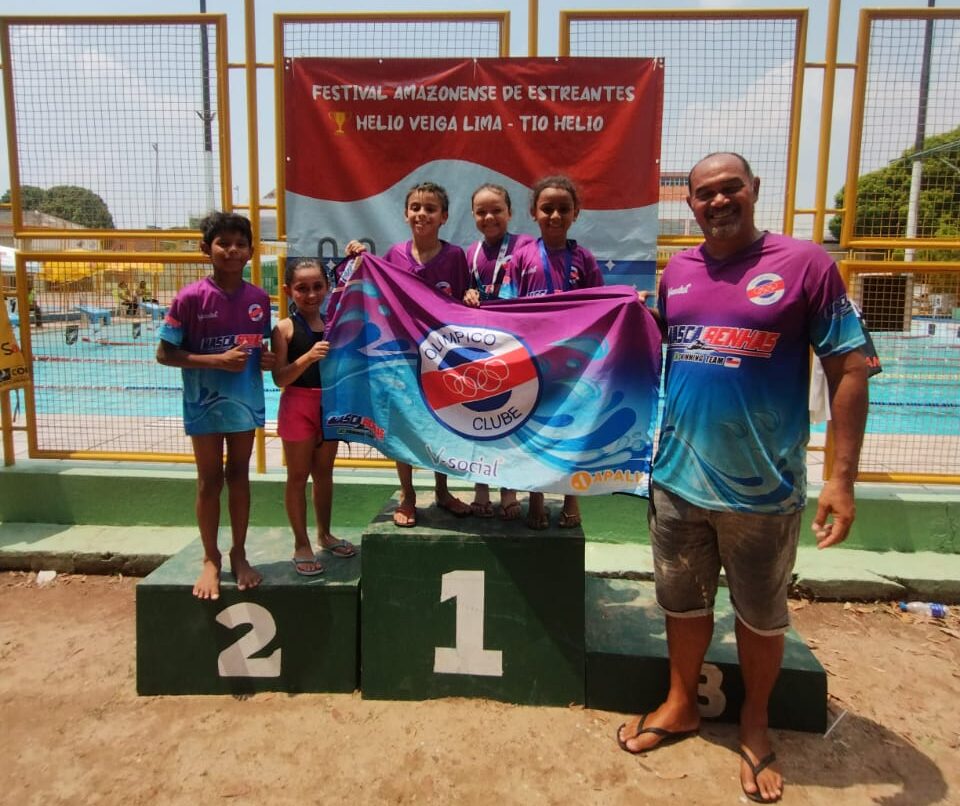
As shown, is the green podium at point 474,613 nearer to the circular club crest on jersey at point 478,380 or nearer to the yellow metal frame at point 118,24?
the circular club crest on jersey at point 478,380

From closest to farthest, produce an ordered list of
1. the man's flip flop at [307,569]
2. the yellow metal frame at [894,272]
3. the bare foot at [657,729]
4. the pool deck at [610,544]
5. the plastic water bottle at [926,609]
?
the bare foot at [657,729]
the man's flip flop at [307,569]
the plastic water bottle at [926,609]
the pool deck at [610,544]
the yellow metal frame at [894,272]

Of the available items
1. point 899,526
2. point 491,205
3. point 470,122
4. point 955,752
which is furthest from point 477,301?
point 899,526

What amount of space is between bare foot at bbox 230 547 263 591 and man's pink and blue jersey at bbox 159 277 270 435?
62cm

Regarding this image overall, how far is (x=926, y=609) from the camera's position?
4359 millimetres

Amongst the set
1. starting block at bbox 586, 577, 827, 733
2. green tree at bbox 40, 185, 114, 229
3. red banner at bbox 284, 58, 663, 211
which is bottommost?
starting block at bbox 586, 577, 827, 733

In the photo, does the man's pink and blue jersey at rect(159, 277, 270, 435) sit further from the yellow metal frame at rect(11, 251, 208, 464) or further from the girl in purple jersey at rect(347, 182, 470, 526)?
the yellow metal frame at rect(11, 251, 208, 464)

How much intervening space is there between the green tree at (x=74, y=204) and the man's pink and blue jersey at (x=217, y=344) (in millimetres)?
2371

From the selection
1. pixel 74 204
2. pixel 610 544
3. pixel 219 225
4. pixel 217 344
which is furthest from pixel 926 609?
pixel 74 204

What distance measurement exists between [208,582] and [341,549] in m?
0.71

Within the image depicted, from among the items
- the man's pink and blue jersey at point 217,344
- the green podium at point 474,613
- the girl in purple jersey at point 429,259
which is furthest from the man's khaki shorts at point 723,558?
the man's pink and blue jersey at point 217,344

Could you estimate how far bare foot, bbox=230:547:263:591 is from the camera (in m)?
3.39

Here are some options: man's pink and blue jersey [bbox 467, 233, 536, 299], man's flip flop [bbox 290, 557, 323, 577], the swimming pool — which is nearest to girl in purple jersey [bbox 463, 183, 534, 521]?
man's pink and blue jersey [bbox 467, 233, 536, 299]

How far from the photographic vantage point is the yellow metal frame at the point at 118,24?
4871 millimetres

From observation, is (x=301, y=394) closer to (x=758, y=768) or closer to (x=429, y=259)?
(x=429, y=259)
